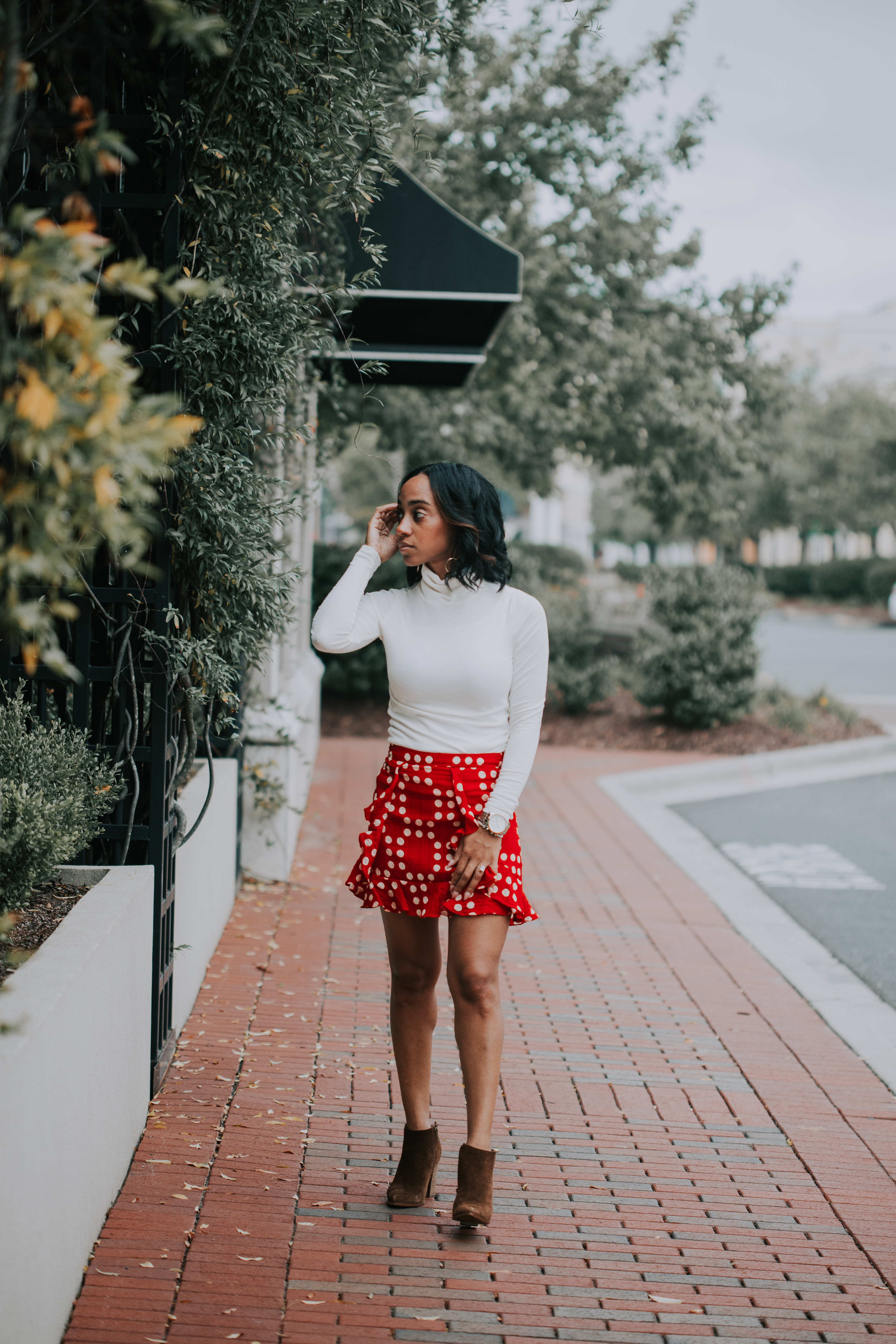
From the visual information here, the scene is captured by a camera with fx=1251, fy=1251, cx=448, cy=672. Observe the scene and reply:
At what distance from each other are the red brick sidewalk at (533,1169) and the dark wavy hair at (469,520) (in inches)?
66.8

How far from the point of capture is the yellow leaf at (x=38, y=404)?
156cm

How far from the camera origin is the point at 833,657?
25734 mm

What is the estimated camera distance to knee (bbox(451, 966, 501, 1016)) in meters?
3.15

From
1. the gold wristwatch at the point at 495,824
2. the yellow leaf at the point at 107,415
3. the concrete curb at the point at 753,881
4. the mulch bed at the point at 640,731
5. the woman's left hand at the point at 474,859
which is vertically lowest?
the concrete curb at the point at 753,881

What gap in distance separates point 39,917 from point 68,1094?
884 mm

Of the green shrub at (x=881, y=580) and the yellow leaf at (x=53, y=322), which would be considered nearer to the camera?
the yellow leaf at (x=53, y=322)

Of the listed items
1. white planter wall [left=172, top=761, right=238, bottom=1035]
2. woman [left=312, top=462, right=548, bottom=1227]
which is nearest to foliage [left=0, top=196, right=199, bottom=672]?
woman [left=312, top=462, right=548, bottom=1227]

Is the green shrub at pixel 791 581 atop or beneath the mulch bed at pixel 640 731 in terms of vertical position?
atop

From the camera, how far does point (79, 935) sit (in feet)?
9.66

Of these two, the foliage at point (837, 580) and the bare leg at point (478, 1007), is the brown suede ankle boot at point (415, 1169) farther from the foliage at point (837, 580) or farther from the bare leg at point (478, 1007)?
the foliage at point (837, 580)

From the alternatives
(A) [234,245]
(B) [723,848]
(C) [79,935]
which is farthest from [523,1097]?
(B) [723,848]

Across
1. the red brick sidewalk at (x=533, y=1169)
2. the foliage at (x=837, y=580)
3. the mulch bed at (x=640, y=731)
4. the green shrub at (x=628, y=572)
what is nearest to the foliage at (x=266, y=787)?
the red brick sidewalk at (x=533, y=1169)

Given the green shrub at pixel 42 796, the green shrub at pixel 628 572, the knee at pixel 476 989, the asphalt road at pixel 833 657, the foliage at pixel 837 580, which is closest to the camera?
the green shrub at pixel 42 796

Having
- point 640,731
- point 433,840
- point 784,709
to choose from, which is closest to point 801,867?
point 640,731
